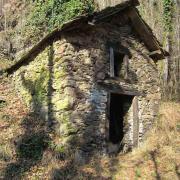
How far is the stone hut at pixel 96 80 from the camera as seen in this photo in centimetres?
1098

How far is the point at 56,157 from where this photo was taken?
10.3 meters

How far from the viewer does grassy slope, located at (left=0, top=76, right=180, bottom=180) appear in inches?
384

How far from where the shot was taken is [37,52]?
1265 centimetres

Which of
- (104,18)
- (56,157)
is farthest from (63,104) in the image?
(104,18)

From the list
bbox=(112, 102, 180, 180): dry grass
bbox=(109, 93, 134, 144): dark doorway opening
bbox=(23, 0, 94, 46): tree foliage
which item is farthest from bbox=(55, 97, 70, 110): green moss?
bbox=(23, 0, 94, 46): tree foliage

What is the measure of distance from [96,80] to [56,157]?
9.21 feet

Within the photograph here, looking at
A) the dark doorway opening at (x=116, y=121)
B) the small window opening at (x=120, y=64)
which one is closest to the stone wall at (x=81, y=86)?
the small window opening at (x=120, y=64)

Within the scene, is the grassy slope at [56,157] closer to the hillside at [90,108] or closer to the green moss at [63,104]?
the hillside at [90,108]

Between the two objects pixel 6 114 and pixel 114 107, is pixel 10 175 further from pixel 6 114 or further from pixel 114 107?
pixel 114 107

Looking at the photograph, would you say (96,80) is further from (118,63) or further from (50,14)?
(50,14)

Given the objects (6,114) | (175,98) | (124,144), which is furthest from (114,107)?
(175,98)

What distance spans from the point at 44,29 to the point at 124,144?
9009mm

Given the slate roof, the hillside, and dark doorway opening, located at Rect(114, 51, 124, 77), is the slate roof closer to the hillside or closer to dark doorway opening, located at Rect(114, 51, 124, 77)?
the hillside

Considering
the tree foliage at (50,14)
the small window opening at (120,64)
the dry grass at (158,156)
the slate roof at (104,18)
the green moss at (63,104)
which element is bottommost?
the dry grass at (158,156)
